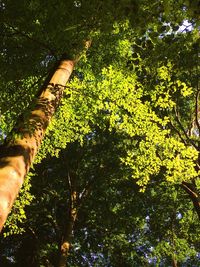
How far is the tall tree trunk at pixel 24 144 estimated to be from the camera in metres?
3.63

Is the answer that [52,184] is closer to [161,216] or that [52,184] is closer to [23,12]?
[161,216]

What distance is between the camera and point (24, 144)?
4.39 meters

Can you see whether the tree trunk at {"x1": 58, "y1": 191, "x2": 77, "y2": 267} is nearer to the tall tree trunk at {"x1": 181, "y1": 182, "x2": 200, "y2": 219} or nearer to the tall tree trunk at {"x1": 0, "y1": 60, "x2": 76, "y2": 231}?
the tall tree trunk at {"x1": 181, "y1": 182, "x2": 200, "y2": 219}

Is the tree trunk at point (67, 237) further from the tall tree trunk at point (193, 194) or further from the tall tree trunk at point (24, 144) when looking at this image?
the tall tree trunk at point (24, 144)

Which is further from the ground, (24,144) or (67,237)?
(67,237)

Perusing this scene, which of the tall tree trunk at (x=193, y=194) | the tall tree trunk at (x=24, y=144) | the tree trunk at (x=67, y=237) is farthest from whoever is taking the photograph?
the tree trunk at (x=67, y=237)

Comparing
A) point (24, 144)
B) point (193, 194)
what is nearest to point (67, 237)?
point (193, 194)

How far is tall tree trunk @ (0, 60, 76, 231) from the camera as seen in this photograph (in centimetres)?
363

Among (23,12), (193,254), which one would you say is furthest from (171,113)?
(23,12)

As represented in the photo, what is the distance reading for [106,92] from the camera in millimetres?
12500

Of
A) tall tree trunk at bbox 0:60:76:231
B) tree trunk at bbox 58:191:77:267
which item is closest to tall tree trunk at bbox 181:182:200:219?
tree trunk at bbox 58:191:77:267

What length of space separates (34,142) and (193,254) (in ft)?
66.8

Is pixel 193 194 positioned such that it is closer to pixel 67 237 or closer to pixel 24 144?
pixel 67 237

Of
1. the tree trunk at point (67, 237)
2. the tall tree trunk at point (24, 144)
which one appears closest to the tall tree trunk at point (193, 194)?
the tree trunk at point (67, 237)
